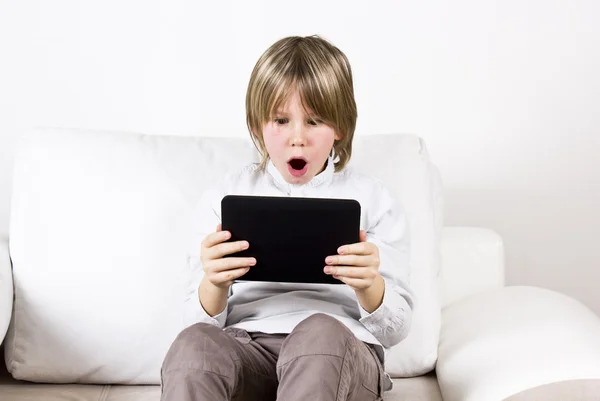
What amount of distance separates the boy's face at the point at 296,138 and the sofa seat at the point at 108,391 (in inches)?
17.8

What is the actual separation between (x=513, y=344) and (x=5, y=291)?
2.99 feet

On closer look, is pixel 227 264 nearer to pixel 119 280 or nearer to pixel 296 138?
pixel 296 138

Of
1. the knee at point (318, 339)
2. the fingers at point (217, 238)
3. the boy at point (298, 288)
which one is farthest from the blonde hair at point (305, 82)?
the knee at point (318, 339)

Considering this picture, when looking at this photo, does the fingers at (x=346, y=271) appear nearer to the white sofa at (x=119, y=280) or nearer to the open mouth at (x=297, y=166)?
the open mouth at (x=297, y=166)

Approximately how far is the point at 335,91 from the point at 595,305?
43.9 inches

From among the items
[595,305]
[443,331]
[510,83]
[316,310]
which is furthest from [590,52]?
[316,310]

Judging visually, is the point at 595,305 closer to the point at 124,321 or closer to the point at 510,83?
the point at 510,83

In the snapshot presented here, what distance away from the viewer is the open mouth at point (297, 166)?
150 centimetres

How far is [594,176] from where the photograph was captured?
219 centimetres

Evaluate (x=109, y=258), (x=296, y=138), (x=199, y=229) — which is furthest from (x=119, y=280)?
(x=296, y=138)

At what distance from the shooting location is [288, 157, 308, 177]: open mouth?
1495 mm

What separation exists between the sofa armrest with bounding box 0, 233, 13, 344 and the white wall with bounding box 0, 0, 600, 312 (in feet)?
1.43

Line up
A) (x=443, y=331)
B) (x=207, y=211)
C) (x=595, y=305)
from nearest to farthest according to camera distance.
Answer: (x=207, y=211), (x=443, y=331), (x=595, y=305)

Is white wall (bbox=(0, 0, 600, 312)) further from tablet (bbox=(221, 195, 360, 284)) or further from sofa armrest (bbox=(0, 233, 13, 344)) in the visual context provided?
tablet (bbox=(221, 195, 360, 284))
